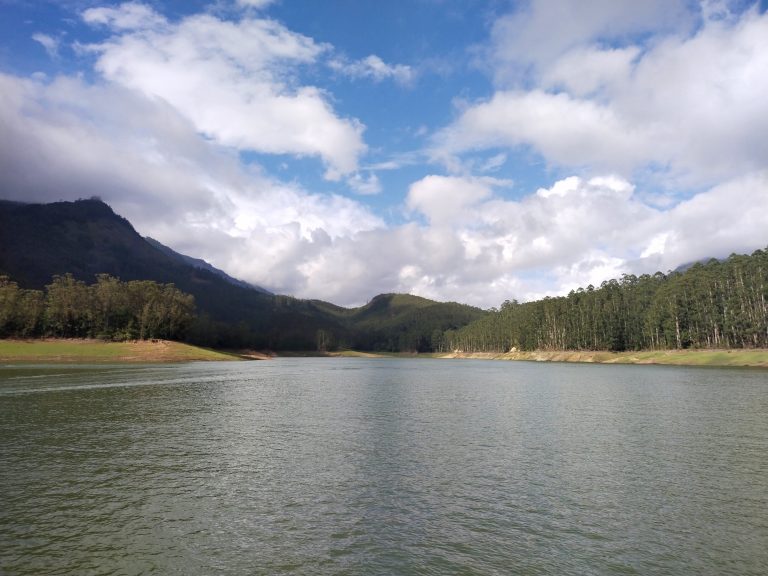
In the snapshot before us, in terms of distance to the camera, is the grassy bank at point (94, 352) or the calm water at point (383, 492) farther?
the grassy bank at point (94, 352)

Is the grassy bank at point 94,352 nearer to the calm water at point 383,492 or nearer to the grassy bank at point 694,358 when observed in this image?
the calm water at point 383,492

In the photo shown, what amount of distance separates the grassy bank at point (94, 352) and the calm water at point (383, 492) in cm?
11954

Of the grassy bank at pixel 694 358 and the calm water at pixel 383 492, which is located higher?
the grassy bank at pixel 694 358

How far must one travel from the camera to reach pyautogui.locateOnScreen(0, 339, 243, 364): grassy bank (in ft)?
479

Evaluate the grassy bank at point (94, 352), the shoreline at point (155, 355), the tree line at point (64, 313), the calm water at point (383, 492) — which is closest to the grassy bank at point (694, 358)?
the shoreline at point (155, 355)

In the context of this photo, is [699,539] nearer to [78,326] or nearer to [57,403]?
[57,403]

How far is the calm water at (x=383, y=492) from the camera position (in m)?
16.9

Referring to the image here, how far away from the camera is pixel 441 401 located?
6184 centimetres

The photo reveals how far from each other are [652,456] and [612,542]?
1637 centimetres

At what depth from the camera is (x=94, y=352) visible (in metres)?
160

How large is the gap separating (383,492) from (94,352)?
168885 millimetres

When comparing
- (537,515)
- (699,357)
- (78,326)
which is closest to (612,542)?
(537,515)

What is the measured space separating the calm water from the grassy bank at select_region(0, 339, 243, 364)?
120 m

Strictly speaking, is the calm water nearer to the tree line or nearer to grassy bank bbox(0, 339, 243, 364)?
grassy bank bbox(0, 339, 243, 364)
